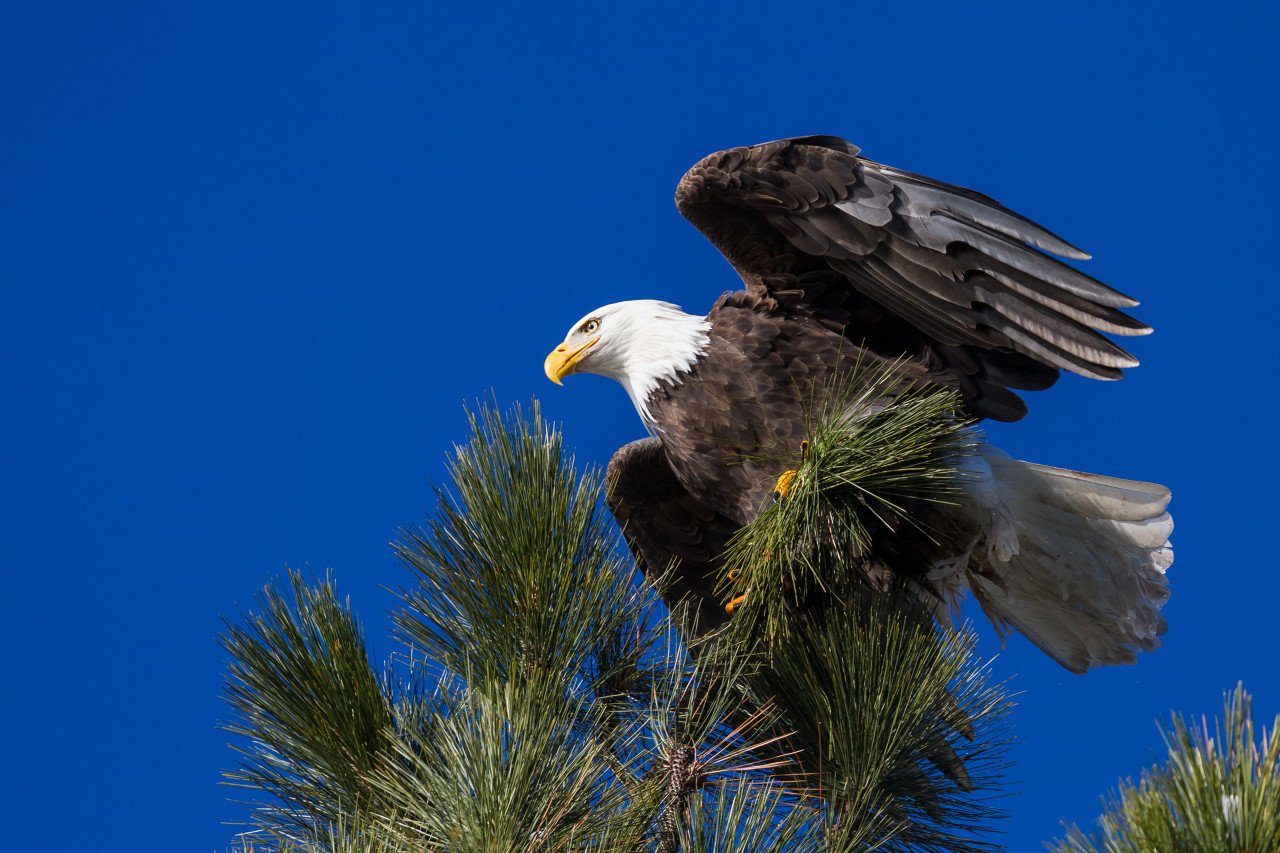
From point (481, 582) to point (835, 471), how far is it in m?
0.80

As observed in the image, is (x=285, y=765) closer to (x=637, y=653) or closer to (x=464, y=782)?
(x=464, y=782)

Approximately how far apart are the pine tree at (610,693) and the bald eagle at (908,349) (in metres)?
0.62

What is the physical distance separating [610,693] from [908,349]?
1.59 m

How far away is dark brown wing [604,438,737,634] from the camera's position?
15.3 feet

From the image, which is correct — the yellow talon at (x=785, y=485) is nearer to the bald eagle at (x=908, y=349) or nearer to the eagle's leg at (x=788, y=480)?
the eagle's leg at (x=788, y=480)

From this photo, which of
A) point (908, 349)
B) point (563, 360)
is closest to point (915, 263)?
point (908, 349)

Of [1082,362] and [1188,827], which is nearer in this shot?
[1188,827]

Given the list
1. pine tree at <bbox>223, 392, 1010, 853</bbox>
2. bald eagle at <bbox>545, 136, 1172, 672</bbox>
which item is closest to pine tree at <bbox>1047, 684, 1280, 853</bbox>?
pine tree at <bbox>223, 392, 1010, 853</bbox>

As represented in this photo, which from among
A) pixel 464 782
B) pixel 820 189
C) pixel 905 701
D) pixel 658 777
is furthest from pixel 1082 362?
pixel 464 782

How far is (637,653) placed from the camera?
3.03 m

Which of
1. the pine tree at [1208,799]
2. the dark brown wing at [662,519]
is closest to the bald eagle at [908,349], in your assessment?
the dark brown wing at [662,519]

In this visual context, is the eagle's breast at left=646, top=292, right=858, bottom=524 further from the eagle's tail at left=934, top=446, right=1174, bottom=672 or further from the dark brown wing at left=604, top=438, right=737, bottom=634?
the eagle's tail at left=934, top=446, right=1174, bottom=672

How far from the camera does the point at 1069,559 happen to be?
425 cm

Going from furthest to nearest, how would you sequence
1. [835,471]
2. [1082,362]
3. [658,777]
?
[1082,362] → [835,471] → [658,777]
